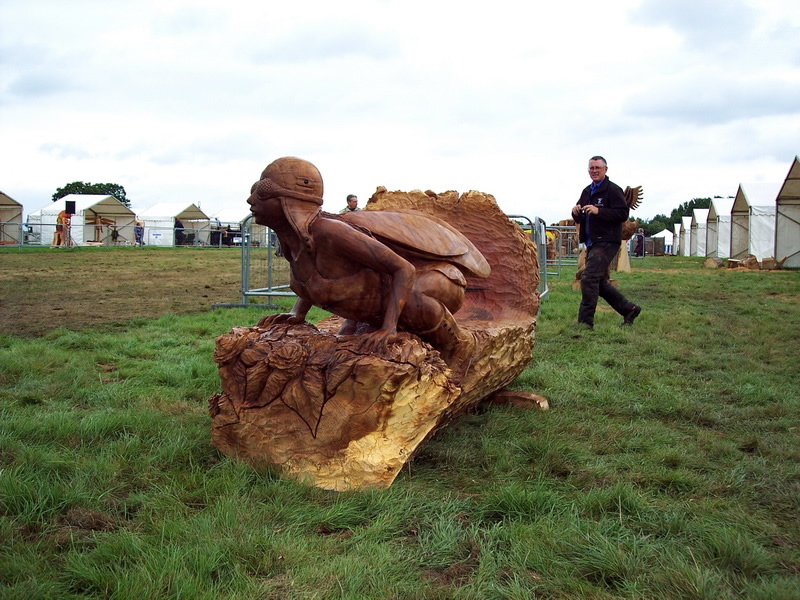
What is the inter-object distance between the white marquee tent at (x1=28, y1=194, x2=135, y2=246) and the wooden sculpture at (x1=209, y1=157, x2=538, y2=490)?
92.4ft

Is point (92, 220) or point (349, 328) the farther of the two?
point (92, 220)

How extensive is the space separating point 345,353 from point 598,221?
4.88 m

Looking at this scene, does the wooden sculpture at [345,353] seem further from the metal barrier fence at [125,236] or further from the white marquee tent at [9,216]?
the white marquee tent at [9,216]

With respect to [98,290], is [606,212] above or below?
→ above

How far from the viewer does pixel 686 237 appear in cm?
3516

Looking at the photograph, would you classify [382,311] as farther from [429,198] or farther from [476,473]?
[429,198]

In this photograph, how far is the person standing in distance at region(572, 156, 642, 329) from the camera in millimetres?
6901

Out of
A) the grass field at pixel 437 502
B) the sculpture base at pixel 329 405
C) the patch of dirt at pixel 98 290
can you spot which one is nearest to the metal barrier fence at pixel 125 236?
the patch of dirt at pixel 98 290

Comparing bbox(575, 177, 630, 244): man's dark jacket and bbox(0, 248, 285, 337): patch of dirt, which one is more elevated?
bbox(575, 177, 630, 244): man's dark jacket

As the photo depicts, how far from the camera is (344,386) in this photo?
2852 millimetres

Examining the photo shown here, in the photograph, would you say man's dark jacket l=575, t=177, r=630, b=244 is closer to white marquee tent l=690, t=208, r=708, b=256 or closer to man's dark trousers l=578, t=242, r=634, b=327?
man's dark trousers l=578, t=242, r=634, b=327

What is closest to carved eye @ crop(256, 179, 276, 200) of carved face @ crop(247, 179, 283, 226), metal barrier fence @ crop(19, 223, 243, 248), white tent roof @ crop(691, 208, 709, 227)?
carved face @ crop(247, 179, 283, 226)

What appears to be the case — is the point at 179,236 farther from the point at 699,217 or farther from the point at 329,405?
the point at 329,405

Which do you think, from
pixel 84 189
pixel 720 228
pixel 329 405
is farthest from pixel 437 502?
pixel 84 189
